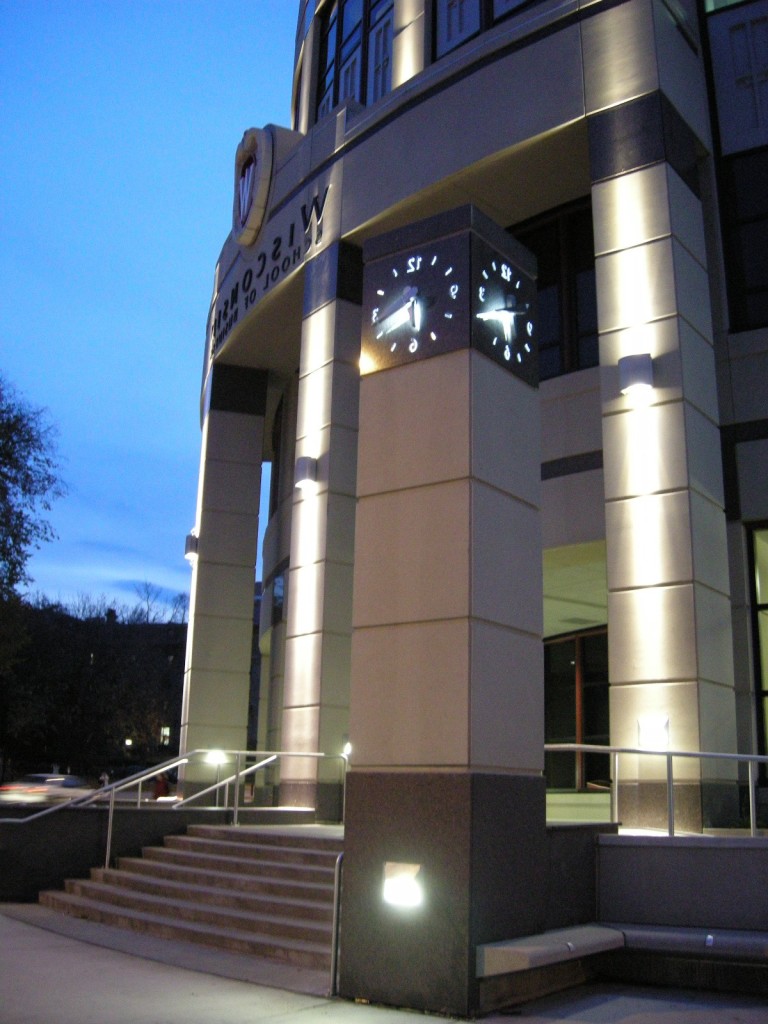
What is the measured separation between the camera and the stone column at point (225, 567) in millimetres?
23469

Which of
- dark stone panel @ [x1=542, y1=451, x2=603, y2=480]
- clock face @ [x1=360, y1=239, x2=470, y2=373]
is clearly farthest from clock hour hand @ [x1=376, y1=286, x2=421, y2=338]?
dark stone panel @ [x1=542, y1=451, x2=603, y2=480]

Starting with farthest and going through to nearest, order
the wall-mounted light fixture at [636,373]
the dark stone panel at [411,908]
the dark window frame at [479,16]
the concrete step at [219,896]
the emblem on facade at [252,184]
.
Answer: the emblem on facade at [252,184]
the dark window frame at [479,16]
the wall-mounted light fixture at [636,373]
the concrete step at [219,896]
the dark stone panel at [411,908]

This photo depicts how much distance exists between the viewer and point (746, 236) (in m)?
15.6

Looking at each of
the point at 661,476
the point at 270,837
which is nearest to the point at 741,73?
the point at 661,476

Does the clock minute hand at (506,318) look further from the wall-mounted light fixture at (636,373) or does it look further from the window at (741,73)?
the window at (741,73)

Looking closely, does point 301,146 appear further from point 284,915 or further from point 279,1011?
point 279,1011

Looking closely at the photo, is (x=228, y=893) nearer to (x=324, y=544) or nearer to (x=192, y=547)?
(x=324, y=544)

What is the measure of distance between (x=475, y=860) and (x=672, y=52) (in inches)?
509

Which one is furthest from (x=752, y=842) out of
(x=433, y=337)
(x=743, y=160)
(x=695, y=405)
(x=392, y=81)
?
(x=392, y=81)

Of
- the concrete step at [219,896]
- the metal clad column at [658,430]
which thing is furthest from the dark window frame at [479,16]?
the concrete step at [219,896]

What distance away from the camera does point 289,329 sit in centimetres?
2336

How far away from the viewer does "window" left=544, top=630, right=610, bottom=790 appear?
19.7 m

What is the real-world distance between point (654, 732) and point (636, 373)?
4740 mm

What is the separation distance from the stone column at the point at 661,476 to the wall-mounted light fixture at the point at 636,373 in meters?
0.16
